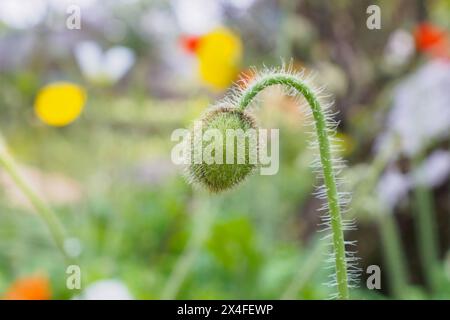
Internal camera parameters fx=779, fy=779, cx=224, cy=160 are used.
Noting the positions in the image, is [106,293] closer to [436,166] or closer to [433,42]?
[433,42]

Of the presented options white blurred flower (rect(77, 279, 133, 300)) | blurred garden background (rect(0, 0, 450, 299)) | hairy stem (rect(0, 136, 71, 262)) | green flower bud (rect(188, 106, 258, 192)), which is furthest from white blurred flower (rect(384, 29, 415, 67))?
green flower bud (rect(188, 106, 258, 192))

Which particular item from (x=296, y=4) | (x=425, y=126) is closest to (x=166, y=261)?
(x=425, y=126)

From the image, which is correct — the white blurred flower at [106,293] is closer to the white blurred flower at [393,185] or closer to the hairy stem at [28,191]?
the hairy stem at [28,191]

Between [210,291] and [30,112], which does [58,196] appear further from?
[210,291]

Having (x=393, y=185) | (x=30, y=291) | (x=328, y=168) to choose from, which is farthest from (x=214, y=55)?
(x=328, y=168)

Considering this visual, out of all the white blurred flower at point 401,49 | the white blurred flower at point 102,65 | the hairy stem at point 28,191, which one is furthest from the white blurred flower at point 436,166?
the hairy stem at point 28,191

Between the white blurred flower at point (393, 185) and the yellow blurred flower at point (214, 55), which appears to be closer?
the yellow blurred flower at point (214, 55)
